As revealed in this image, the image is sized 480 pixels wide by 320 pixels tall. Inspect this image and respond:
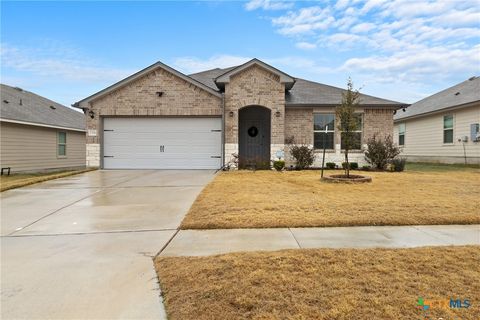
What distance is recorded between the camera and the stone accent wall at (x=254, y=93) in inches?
562

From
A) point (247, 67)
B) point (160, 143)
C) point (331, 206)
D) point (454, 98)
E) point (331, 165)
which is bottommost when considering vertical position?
point (331, 206)

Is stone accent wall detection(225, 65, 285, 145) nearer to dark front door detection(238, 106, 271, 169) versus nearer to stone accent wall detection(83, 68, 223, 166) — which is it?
stone accent wall detection(83, 68, 223, 166)

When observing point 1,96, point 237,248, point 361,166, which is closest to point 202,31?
point 361,166

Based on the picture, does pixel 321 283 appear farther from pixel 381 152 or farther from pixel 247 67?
pixel 381 152

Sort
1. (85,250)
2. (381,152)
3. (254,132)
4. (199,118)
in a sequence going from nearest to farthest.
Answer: (85,250) → (381,152) → (199,118) → (254,132)

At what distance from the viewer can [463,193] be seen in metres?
7.67

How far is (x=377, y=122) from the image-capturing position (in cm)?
1514

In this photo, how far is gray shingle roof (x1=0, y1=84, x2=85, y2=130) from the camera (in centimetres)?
1584

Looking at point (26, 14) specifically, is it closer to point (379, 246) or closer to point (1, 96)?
point (1, 96)

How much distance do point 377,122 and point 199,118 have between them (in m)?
9.08

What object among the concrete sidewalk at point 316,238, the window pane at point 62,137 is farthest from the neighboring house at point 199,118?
the concrete sidewalk at point 316,238

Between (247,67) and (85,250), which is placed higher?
(247,67)

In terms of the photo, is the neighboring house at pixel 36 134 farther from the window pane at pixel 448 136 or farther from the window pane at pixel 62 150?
the window pane at pixel 448 136

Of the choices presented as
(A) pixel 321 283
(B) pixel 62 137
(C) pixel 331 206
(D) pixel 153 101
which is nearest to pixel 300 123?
(D) pixel 153 101
